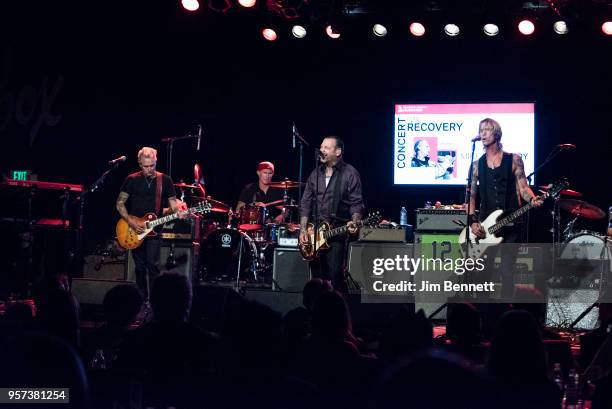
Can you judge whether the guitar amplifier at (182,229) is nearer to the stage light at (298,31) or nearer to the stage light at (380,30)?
the stage light at (298,31)

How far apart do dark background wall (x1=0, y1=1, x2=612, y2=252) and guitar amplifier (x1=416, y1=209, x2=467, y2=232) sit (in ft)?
9.22

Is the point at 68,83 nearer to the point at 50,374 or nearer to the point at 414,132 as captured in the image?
the point at 414,132

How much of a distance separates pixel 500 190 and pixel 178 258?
17.6 ft

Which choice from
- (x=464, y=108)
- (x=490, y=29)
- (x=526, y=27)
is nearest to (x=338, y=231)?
(x=490, y=29)

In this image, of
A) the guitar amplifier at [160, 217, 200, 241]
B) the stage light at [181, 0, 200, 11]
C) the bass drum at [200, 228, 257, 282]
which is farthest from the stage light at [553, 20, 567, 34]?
the guitar amplifier at [160, 217, 200, 241]

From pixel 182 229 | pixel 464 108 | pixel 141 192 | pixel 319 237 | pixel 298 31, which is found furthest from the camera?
pixel 464 108

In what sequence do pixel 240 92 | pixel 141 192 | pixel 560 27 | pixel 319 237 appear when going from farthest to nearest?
pixel 240 92, pixel 560 27, pixel 141 192, pixel 319 237

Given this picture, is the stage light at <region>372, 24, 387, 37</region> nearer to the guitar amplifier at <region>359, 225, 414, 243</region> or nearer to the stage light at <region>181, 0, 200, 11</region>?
the stage light at <region>181, 0, 200, 11</region>

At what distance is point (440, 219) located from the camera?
9398 millimetres

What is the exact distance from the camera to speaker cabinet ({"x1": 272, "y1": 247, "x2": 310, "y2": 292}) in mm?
9773

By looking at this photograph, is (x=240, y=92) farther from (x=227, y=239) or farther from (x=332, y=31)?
(x=227, y=239)

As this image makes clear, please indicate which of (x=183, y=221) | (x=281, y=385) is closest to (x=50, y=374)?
(x=281, y=385)

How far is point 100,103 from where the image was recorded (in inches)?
518

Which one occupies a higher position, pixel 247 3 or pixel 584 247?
pixel 247 3
